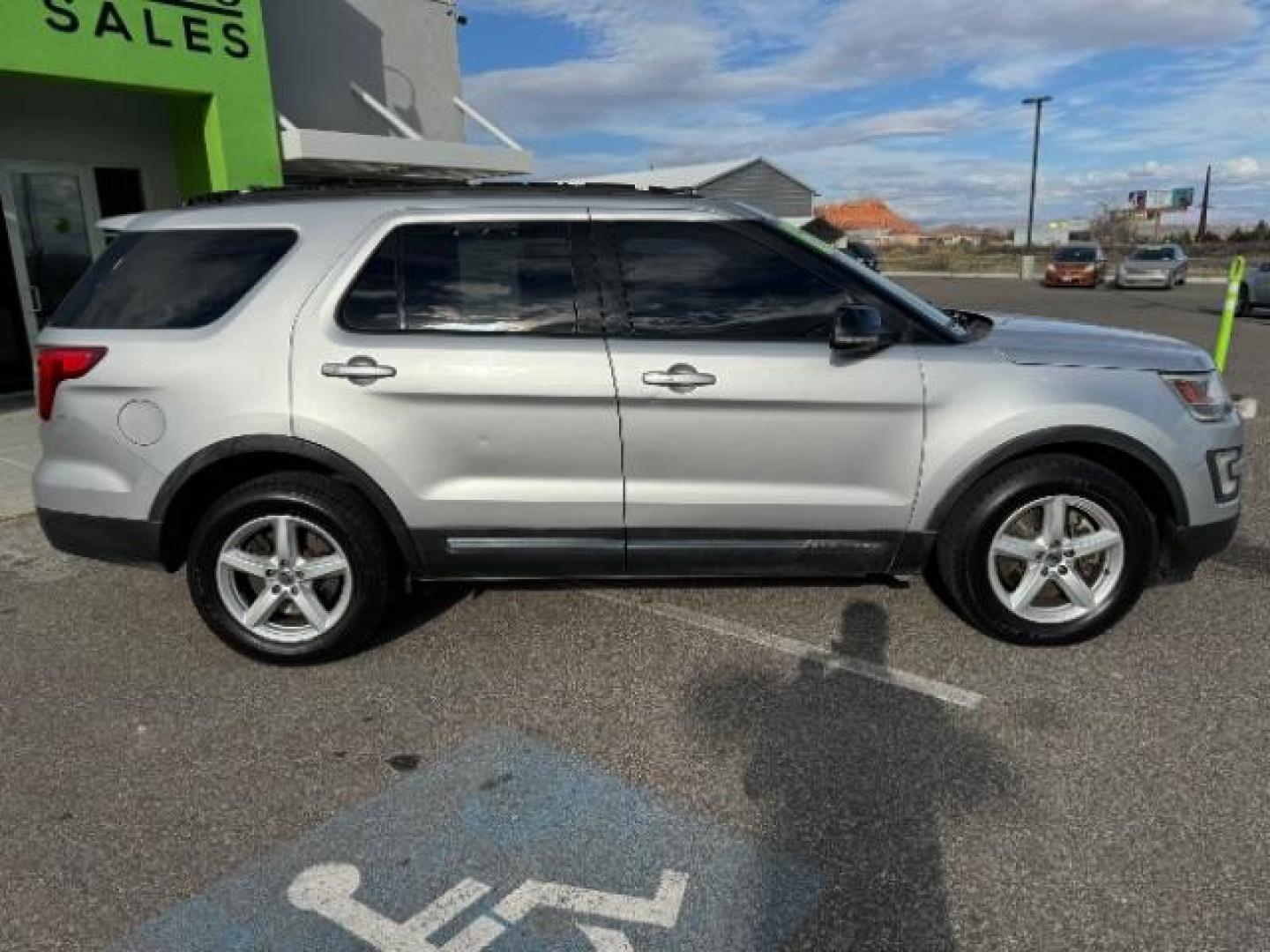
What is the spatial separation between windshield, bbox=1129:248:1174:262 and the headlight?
30.3 meters

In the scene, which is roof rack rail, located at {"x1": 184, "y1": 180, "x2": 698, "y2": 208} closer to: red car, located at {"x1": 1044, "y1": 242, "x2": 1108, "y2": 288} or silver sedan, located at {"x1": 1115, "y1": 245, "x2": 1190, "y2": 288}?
silver sedan, located at {"x1": 1115, "y1": 245, "x2": 1190, "y2": 288}

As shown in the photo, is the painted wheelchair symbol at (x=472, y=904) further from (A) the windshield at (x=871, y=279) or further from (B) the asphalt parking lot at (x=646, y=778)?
(A) the windshield at (x=871, y=279)

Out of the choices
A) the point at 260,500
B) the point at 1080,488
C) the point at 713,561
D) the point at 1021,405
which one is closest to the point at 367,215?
the point at 260,500

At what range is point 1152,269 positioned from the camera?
2909 cm

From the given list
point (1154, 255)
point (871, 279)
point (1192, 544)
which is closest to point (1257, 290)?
point (1154, 255)

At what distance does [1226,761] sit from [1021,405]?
137 centimetres

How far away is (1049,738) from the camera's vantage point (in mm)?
3090

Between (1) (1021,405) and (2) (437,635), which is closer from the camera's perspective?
(1) (1021,405)

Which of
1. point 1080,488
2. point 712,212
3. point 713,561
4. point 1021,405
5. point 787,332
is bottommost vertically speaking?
point 713,561

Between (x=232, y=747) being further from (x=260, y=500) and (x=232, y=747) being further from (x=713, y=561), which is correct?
(x=713, y=561)

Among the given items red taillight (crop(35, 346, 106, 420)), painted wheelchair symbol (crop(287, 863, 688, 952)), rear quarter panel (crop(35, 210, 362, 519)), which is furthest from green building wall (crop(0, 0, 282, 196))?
painted wheelchair symbol (crop(287, 863, 688, 952))

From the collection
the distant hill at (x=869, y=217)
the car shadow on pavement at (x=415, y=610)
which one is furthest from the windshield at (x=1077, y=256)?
the distant hill at (x=869, y=217)

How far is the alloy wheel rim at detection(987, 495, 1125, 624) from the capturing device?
3627 mm

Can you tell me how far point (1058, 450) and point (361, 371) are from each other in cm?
273
